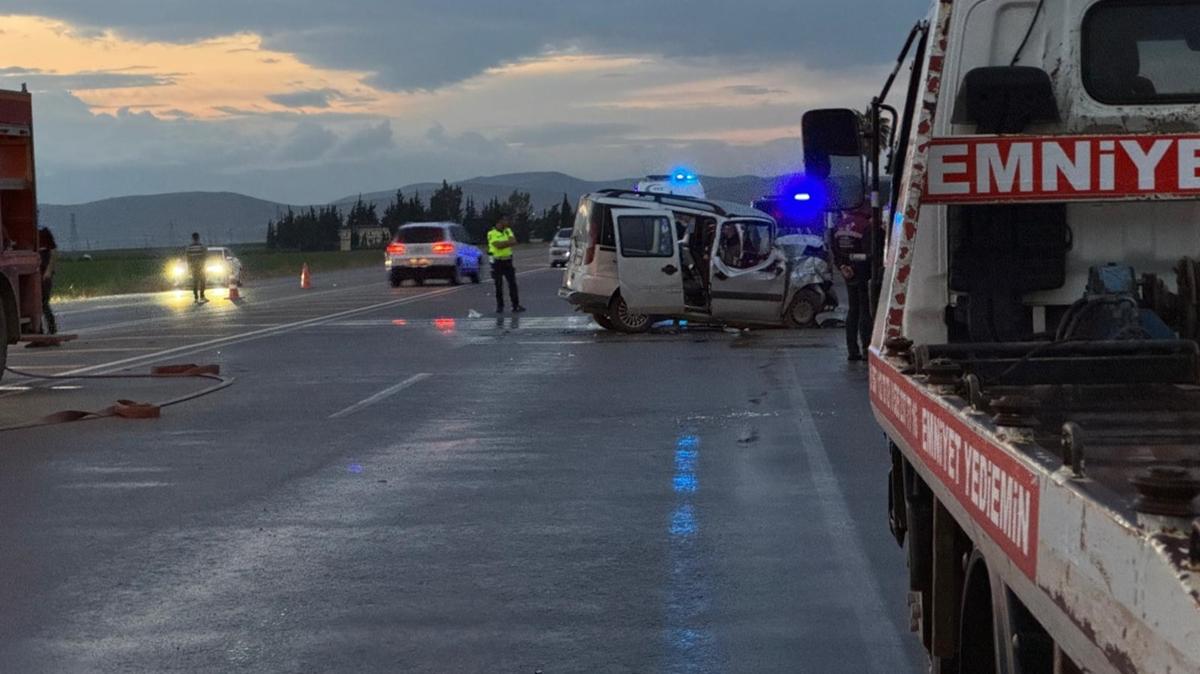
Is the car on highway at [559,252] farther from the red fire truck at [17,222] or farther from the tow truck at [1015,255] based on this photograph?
the tow truck at [1015,255]

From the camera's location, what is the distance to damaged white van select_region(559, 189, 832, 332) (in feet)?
78.0

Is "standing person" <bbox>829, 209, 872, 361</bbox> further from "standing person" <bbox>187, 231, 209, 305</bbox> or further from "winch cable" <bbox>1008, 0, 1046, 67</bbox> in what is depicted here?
"standing person" <bbox>187, 231, 209, 305</bbox>

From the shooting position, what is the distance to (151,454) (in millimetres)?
12156

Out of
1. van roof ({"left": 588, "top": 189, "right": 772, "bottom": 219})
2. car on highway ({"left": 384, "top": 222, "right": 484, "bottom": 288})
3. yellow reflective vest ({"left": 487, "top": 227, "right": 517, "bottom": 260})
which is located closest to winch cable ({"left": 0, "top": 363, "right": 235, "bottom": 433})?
van roof ({"left": 588, "top": 189, "right": 772, "bottom": 219})

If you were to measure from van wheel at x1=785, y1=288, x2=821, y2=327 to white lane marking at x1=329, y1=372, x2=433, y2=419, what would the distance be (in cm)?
780

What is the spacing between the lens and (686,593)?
24.2ft

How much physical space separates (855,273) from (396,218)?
127152 millimetres

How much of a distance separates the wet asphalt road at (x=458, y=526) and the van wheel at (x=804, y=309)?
19.8 feet

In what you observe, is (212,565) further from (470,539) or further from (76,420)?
(76,420)

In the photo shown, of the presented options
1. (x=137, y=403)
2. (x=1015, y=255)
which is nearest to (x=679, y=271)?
(x=137, y=403)

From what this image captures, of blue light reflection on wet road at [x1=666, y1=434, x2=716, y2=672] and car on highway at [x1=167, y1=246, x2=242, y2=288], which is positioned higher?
car on highway at [x1=167, y1=246, x2=242, y2=288]

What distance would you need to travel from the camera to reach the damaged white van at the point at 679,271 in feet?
78.0

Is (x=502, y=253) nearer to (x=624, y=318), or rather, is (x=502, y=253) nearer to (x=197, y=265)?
(x=624, y=318)

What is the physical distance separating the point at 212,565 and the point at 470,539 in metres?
1.38
